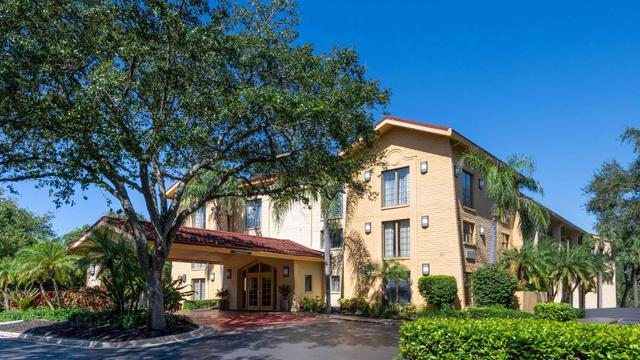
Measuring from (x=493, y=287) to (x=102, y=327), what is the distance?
50.6 feet

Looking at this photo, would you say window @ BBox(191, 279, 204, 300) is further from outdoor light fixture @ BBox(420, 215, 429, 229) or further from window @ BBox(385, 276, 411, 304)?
outdoor light fixture @ BBox(420, 215, 429, 229)

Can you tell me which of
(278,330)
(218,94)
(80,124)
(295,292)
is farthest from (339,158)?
(295,292)

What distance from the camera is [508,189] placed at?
22828 mm

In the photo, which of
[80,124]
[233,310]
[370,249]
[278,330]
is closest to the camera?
[80,124]

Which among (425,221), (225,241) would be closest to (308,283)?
(225,241)

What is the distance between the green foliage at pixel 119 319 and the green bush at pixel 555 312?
13570 millimetres

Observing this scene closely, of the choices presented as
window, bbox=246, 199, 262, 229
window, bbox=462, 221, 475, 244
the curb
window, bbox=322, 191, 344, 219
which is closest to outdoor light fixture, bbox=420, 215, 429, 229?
→ window, bbox=462, 221, 475, 244

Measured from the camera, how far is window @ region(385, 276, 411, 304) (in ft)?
80.1

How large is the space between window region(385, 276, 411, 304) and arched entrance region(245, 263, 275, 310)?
658 centimetres

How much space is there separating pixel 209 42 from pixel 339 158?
5.69 m

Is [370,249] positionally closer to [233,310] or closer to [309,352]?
[233,310]

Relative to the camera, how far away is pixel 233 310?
28.1 m

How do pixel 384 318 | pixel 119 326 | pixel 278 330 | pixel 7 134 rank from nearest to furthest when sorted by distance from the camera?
pixel 7 134 → pixel 119 326 → pixel 278 330 → pixel 384 318

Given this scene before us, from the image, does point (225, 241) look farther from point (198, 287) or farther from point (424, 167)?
point (198, 287)
